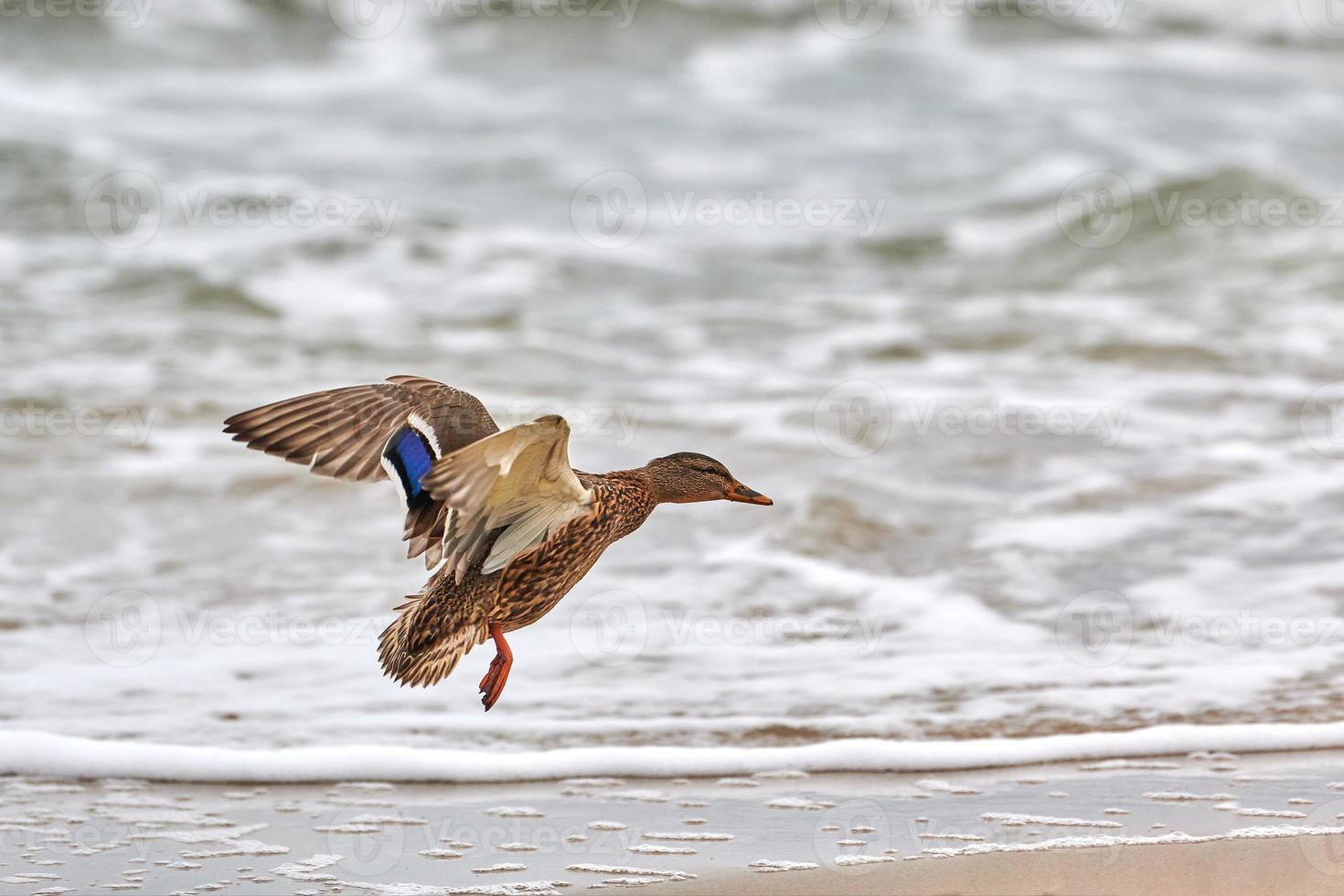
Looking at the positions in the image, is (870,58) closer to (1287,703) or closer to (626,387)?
(626,387)

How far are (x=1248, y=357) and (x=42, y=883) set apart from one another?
314 inches
